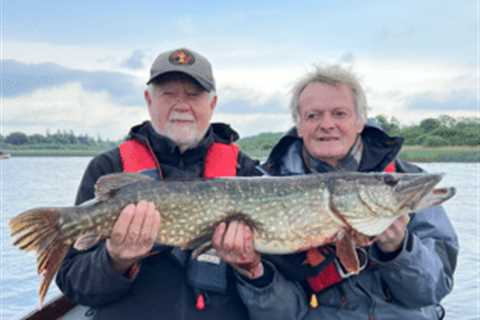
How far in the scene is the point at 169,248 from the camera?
116 inches

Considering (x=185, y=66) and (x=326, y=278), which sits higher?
(x=185, y=66)

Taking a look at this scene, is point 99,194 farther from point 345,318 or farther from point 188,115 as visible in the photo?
point 345,318

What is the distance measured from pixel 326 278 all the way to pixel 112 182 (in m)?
1.41

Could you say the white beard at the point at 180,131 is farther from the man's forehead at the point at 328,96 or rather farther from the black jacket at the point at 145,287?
the man's forehead at the point at 328,96

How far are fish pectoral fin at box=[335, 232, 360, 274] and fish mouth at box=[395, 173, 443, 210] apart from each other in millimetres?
363

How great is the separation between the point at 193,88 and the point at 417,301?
6.28ft

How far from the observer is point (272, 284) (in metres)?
2.81

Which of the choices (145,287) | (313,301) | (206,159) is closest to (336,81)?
(206,159)

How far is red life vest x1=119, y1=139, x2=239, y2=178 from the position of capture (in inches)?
120

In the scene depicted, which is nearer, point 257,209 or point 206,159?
point 257,209

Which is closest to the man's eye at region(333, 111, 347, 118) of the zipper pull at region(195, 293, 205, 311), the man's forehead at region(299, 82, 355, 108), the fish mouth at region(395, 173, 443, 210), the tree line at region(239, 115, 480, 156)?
the man's forehead at region(299, 82, 355, 108)

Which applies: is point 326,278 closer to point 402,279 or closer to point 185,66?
point 402,279

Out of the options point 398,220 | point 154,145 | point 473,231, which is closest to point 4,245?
point 154,145

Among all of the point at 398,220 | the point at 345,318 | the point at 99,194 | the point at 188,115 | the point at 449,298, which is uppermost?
the point at 188,115
